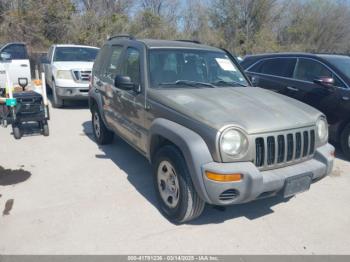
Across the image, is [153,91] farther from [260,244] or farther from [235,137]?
[260,244]

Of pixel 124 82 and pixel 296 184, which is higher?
pixel 124 82

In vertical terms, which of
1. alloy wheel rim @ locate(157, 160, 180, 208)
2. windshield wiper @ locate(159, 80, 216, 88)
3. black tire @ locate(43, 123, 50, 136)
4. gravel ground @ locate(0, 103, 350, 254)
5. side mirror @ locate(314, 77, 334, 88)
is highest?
windshield wiper @ locate(159, 80, 216, 88)

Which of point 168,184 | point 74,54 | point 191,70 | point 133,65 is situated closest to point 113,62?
point 133,65

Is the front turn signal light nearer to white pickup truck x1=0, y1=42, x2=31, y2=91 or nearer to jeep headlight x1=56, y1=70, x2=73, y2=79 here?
jeep headlight x1=56, y1=70, x2=73, y2=79

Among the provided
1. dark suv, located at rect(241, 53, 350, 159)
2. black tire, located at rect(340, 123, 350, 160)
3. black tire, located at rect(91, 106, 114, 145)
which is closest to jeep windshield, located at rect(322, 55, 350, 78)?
dark suv, located at rect(241, 53, 350, 159)

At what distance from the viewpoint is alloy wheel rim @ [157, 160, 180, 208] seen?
3281 mm

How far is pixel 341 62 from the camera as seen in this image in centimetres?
586

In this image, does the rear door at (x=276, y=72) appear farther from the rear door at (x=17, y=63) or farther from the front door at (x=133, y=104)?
the rear door at (x=17, y=63)

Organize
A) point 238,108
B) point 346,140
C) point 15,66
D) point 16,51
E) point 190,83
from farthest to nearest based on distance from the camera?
1. point 16,51
2. point 15,66
3. point 346,140
4. point 190,83
5. point 238,108

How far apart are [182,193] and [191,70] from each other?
173 centimetres

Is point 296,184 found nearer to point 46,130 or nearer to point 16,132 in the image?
point 46,130

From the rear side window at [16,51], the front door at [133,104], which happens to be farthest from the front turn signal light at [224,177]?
the rear side window at [16,51]

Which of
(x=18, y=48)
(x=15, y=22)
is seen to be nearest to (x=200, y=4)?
(x=15, y=22)

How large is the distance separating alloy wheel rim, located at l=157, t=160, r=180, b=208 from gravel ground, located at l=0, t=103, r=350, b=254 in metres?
0.24
